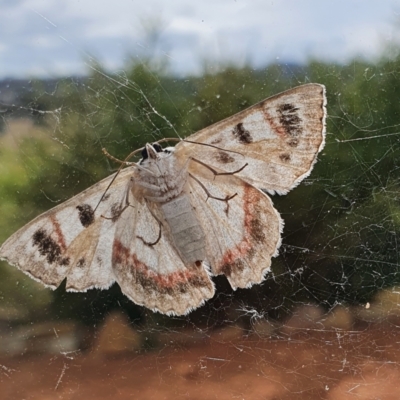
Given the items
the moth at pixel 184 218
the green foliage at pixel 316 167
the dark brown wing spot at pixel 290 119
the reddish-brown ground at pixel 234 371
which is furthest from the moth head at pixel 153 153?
the reddish-brown ground at pixel 234 371

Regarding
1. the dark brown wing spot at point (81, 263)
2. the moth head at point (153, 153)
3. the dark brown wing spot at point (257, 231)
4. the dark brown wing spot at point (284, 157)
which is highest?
the moth head at point (153, 153)

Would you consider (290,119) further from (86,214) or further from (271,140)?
(86,214)

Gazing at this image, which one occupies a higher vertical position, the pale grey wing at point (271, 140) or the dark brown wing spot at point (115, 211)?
the pale grey wing at point (271, 140)

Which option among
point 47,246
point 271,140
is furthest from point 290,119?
point 47,246

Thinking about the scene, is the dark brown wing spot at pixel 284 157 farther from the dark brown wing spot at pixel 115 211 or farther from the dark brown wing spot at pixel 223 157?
the dark brown wing spot at pixel 115 211

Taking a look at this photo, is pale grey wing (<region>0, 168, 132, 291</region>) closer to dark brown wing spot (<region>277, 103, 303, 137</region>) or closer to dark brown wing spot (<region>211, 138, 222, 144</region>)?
dark brown wing spot (<region>211, 138, 222, 144</region>)

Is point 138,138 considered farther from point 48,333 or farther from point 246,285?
point 48,333

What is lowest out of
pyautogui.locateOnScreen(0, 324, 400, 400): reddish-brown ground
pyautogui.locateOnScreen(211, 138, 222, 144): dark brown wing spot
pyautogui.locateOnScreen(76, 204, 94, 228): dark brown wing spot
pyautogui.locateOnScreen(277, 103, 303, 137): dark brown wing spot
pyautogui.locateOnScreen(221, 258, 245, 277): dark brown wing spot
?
pyautogui.locateOnScreen(0, 324, 400, 400): reddish-brown ground

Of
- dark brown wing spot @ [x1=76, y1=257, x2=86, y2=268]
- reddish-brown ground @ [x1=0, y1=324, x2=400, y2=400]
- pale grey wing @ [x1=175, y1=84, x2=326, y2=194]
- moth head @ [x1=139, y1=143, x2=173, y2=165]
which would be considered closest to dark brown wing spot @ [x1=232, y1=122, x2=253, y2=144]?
pale grey wing @ [x1=175, y1=84, x2=326, y2=194]
